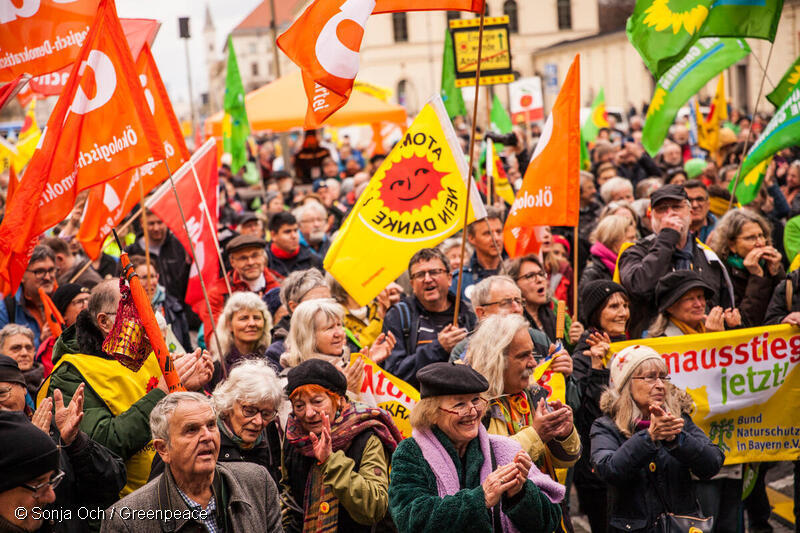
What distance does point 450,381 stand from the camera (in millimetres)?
3805

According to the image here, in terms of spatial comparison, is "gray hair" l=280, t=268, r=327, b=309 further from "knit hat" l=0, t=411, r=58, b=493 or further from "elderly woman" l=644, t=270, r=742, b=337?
"knit hat" l=0, t=411, r=58, b=493

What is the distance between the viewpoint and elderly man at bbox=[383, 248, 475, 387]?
591 centimetres

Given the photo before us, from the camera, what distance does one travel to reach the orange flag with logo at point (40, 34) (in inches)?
257

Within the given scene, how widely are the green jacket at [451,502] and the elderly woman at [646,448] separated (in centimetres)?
83

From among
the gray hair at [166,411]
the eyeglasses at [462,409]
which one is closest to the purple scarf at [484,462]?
the eyeglasses at [462,409]

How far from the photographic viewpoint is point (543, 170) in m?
6.61

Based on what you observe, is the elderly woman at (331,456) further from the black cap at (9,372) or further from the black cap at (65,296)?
the black cap at (65,296)

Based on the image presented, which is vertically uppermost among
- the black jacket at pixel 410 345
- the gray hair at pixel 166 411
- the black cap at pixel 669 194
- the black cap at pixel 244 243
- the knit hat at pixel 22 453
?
the black cap at pixel 669 194

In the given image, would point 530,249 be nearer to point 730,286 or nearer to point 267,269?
point 730,286

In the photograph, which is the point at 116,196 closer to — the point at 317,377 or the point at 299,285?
the point at 299,285

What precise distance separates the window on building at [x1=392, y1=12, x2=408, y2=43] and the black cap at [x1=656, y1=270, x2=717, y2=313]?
208 ft

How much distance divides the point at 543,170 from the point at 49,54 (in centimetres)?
340

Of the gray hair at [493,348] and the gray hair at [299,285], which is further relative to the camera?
the gray hair at [299,285]

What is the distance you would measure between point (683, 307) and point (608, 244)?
1659mm
